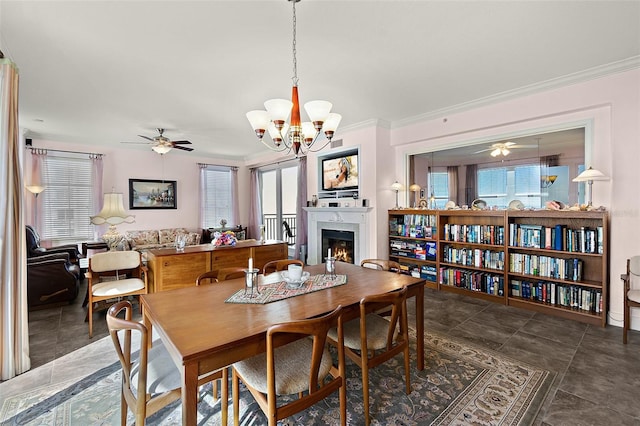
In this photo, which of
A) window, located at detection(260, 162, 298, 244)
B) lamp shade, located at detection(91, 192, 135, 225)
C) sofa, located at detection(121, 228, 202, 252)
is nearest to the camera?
lamp shade, located at detection(91, 192, 135, 225)

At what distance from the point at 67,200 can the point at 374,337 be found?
6790mm

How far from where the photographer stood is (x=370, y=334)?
78.6 inches

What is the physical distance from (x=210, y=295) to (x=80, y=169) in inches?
238

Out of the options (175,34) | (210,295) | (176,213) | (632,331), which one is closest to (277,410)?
(210,295)

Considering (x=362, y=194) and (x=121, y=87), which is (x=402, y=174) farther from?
(x=121, y=87)

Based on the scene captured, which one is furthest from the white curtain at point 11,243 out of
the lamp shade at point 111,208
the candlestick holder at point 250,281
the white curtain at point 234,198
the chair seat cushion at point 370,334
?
the white curtain at point 234,198

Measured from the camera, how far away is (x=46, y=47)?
2.58 metres

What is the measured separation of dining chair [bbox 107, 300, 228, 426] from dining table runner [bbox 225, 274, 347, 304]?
→ 17.4 inches

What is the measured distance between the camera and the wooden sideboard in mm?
3451

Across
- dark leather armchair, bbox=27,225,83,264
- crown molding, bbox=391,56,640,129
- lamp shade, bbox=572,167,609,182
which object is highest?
crown molding, bbox=391,56,640,129

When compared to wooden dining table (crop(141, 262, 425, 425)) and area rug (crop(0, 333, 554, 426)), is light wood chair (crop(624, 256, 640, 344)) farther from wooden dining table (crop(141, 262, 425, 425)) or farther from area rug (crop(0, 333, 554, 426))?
wooden dining table (crop(141, 262, 425, 425))

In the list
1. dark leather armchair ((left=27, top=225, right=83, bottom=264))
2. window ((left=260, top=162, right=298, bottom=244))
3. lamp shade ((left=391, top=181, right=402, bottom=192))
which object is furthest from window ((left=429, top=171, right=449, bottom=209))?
dark leather armchair ((left=27, top=225, right=83, bottom=264))

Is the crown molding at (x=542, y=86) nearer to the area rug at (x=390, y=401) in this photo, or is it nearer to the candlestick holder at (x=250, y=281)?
the area rug at (x=390, y=401)

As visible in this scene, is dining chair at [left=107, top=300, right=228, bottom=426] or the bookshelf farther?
the bookshelf
